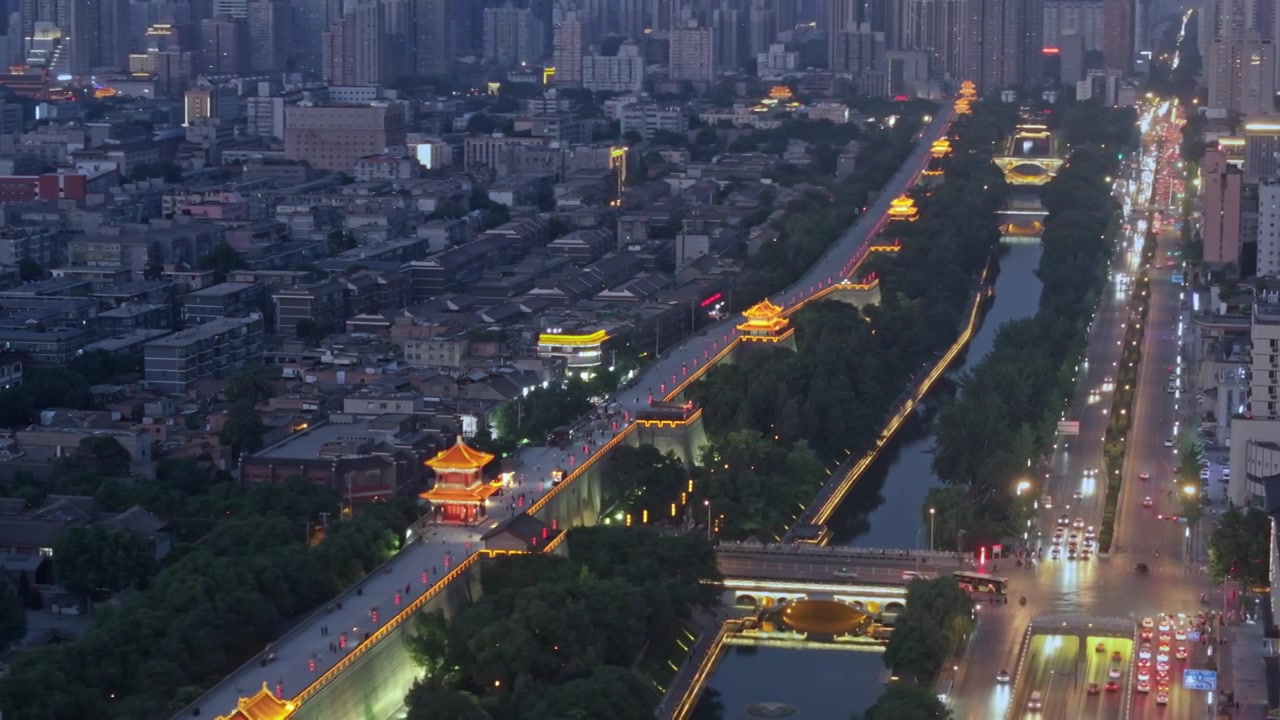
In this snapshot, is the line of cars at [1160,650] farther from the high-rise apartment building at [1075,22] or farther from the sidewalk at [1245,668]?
the high-rise apartment building at [1075,22]

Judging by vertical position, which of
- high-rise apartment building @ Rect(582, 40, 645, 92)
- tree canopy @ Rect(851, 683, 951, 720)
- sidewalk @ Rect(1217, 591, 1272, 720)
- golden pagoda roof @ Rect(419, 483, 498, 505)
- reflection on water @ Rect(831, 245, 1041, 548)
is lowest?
reflection on water @ Rect(831, 245, 1041, 548)

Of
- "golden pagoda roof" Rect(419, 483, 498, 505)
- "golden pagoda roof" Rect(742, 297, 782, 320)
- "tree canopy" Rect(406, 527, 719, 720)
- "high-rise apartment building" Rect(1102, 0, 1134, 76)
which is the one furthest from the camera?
"high-rise apartment building" Rect(1102, 0, 1134, 76)

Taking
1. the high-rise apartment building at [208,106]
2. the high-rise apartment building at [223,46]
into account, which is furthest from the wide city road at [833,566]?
the high-rise apartment building at [223,46]

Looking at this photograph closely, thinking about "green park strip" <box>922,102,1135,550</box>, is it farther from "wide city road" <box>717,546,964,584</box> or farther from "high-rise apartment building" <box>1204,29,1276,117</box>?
"high-rise apartment building" <box>1204,29,1276,117</box>

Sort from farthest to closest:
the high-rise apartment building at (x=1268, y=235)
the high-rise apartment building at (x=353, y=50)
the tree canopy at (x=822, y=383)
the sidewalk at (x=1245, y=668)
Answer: the high-rise apartment building at (x=353, y=50), the high-rise apartment building at (x=1268, y=235), the tree canopy at (x=822, y=383), the sidewalk at (x=1245, y=668)

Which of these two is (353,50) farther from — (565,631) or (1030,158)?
(565,631)

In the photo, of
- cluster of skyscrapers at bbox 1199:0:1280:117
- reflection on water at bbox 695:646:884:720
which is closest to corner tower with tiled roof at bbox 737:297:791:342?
reflection on water at bbox 695:646:884:720

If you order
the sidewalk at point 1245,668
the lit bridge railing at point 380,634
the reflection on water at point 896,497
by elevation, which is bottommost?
the reflection on water at point 896,497

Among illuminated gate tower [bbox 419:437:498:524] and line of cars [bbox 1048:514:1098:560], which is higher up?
illuminated gate tower [bbox 419:437:498:524]
